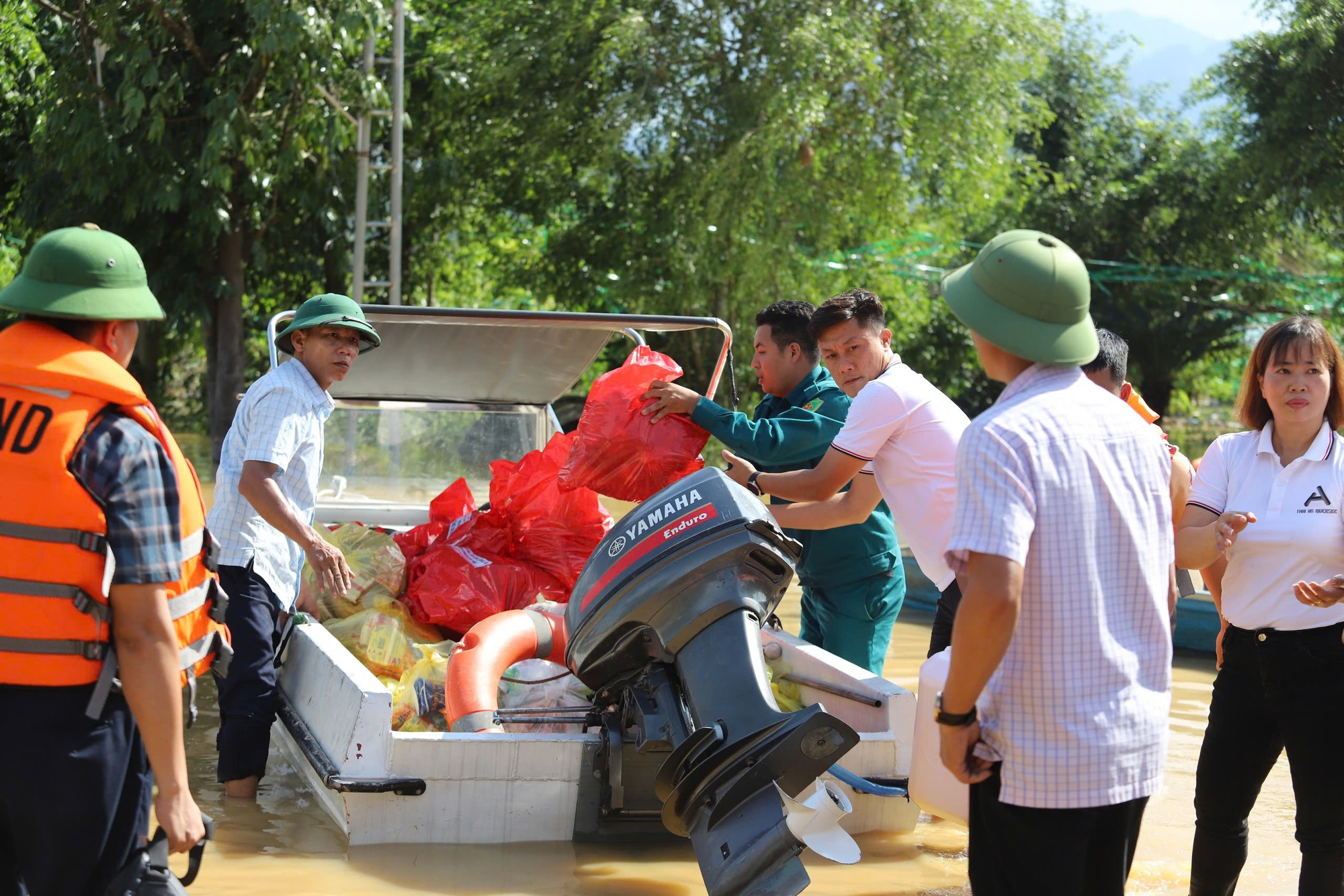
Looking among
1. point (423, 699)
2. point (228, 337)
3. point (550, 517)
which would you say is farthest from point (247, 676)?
point (228, 337)

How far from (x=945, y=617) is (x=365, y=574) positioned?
259 cm

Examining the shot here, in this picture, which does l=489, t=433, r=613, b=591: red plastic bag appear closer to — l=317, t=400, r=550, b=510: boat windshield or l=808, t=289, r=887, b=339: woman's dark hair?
l=317, t=400, r=550, b=510: boat windshield

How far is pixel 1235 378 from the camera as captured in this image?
119 feet

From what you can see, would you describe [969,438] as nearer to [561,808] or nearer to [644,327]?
[561,808]

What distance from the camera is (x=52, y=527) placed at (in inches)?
85.7

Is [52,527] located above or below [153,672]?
above

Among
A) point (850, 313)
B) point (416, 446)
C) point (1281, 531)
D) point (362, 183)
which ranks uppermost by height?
point (362, 183)

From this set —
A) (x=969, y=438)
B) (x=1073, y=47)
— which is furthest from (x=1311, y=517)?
(x=1073, y=47)

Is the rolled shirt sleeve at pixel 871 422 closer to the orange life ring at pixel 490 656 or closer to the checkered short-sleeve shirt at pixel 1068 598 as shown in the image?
the orange life ring at pixel 490 656

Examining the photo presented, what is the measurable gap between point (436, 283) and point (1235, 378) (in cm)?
2455

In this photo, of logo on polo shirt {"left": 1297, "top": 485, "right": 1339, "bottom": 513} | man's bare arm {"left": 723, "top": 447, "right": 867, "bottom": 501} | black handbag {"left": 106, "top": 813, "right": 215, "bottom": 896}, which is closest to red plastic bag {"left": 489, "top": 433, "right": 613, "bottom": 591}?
man's bare arm {"left": 723, "top": 447, "right": 867, "bottom": 501}

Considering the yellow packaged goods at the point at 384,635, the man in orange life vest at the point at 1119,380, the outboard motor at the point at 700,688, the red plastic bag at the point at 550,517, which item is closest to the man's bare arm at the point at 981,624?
the outboard motor at the point at 700,688

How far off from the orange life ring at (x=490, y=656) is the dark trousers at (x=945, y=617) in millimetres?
1149

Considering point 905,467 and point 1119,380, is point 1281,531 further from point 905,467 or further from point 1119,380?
point 905,467
